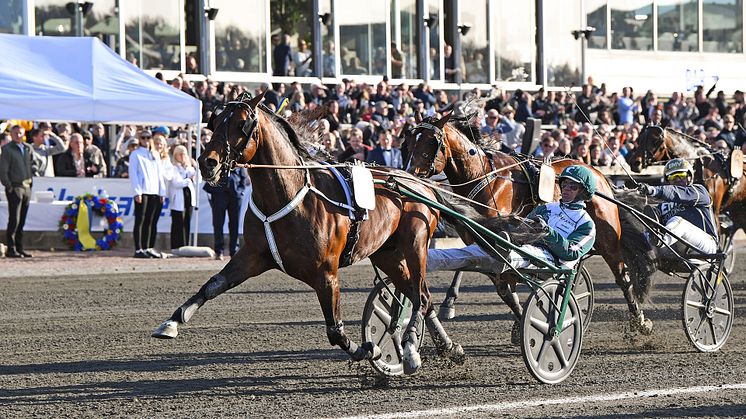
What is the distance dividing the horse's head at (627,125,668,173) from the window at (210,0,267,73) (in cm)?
1304

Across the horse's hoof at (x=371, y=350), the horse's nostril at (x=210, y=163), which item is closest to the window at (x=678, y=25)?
the horse's hoof at (x=371, y=350)

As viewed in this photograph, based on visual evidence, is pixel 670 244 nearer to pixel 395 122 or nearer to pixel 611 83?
pixel 395 122

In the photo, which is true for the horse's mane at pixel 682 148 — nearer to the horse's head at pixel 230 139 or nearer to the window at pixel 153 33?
the horse's head at pixel 230 139

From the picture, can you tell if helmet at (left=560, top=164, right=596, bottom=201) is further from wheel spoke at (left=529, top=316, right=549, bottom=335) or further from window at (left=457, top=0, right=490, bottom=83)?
window at (left=457, top=0, right=490, bottom=83)

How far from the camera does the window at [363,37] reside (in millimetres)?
27484

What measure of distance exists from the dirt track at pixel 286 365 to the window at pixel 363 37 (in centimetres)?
1479

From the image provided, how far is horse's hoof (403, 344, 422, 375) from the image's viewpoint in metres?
7.71

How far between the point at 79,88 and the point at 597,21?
1941cm

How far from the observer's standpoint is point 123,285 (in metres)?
14.0

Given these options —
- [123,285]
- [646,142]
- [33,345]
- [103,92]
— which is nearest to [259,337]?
[33,345]

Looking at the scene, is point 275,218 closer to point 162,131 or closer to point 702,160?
point 702,160

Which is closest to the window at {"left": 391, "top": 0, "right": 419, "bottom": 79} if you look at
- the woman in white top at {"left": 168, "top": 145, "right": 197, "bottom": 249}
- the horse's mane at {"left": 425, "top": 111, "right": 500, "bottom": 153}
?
the woman in white top at {"left": 168, "top": 145, "right": 197, "bottom": 249}

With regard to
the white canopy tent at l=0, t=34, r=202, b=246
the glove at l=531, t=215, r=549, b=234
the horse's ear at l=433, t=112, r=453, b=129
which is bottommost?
the glove at l=531, t=215, r=549, b=234

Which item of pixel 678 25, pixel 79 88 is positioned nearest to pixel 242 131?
pixel 79 88
